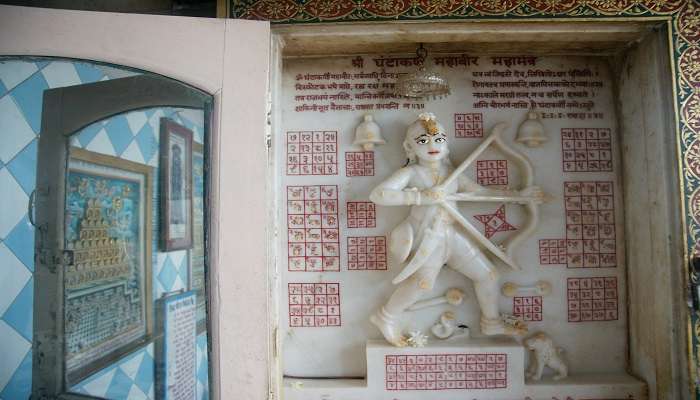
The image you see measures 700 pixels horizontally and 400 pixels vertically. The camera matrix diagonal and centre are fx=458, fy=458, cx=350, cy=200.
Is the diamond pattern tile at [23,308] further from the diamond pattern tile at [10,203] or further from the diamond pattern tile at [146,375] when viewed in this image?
the diamond pattern tile at [146,375]

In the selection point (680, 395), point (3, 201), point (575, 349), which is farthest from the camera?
point (575, 349)

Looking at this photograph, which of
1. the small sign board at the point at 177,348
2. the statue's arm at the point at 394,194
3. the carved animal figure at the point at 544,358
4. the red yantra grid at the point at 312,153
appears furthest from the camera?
the red yantra grid at the point at 312,153

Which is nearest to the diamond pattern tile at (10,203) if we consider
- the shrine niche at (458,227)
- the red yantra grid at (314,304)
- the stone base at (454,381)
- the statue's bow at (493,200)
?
the shrine niche at (458,227)

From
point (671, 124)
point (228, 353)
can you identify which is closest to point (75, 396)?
point (228, 353)

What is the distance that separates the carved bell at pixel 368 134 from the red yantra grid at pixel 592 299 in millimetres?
1123

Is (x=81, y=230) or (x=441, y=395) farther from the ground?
(x=81, y=230)

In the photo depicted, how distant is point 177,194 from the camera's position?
1582mm

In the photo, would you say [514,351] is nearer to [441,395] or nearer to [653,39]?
[441,395]

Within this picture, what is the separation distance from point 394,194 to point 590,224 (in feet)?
3.22

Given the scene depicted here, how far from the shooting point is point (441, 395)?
204 cm

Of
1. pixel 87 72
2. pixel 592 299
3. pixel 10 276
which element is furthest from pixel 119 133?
pixel 592 299

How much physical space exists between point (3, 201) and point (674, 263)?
2.48 metres

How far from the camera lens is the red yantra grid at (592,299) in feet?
7.07

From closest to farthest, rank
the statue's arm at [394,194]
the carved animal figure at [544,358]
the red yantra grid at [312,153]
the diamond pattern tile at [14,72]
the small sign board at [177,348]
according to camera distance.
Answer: the diamond pattern tile at [14,72]
the small sign board at [177,348]
the statue's arm at [394,194]
the carved animal figure at [544,358]
the red yantra grid at [312,153]
